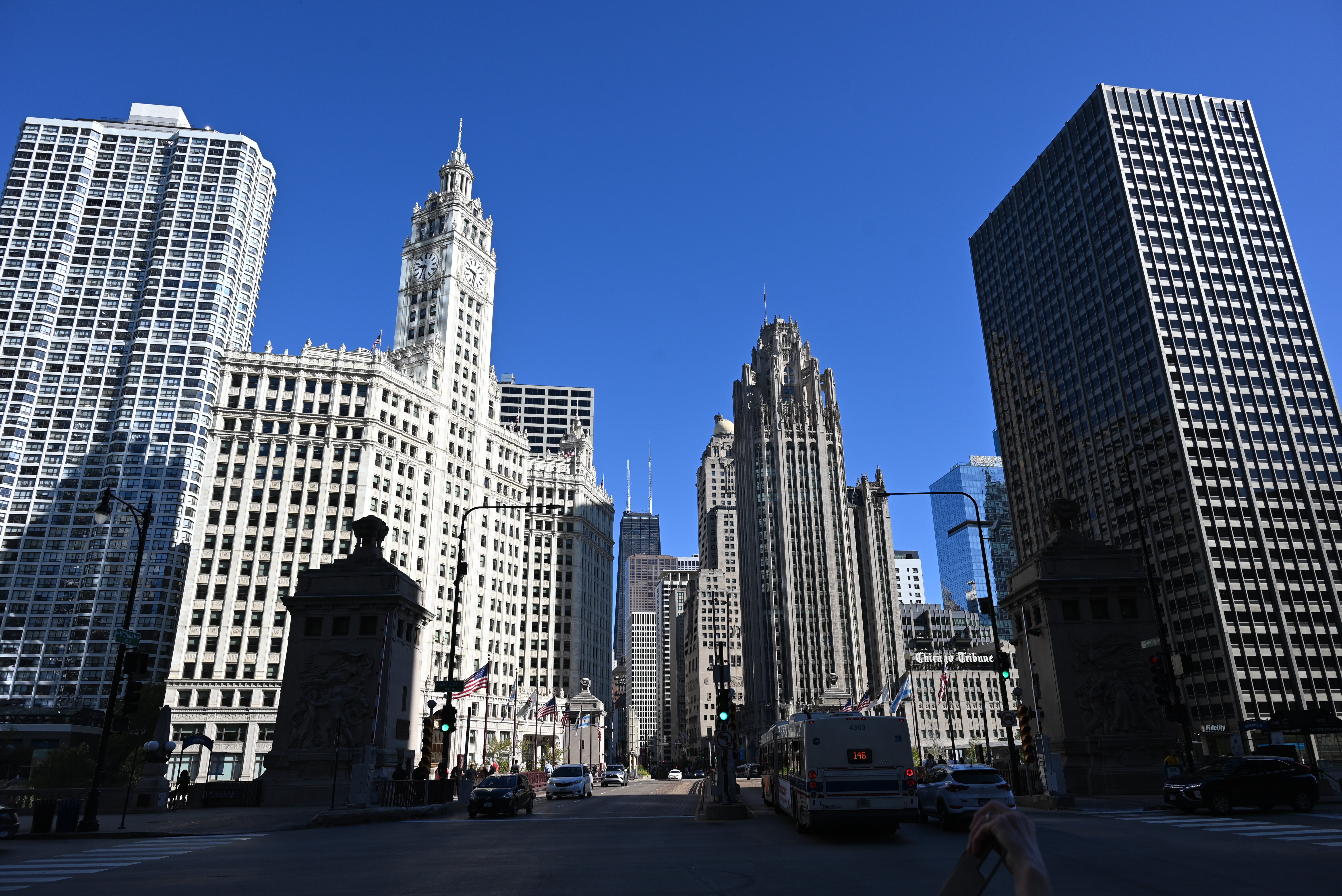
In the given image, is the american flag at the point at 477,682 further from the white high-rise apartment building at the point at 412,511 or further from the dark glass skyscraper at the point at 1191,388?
the dark glass skyscraper at the point at 1191,388

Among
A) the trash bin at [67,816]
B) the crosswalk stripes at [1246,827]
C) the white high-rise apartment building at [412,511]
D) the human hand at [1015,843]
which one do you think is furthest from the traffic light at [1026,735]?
the white high-rise apartment building at [412,511]

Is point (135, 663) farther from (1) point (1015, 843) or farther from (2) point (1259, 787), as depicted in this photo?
(2) point (1259, 787)

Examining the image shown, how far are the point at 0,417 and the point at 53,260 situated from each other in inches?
1030

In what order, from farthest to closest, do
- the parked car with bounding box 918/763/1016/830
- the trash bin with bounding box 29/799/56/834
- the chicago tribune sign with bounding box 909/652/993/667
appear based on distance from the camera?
the chicago tribune sign with bounding box 909/652/993/667 < the trash bin with bounding box 29/799/56/834 < the parked car with bounding box 918/763/1016/830

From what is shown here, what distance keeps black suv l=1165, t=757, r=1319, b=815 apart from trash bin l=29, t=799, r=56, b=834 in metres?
33.0

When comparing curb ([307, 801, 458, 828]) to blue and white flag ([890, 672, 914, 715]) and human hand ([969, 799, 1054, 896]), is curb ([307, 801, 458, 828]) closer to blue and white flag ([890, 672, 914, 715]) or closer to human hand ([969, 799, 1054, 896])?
blue and white flag ([890, 672, 914, 715])

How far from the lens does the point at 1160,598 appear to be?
106 metres

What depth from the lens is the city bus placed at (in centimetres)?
1931

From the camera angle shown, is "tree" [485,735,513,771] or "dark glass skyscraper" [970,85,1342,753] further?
"dark glass skyscraper" [970,85,1342,753]

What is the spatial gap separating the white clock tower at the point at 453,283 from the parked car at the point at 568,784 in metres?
83.1

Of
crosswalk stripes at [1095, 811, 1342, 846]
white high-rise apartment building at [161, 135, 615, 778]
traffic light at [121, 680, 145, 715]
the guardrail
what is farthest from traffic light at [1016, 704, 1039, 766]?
white high-rise apartment building at [161, 135, 615, 778]

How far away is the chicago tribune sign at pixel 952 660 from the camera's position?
150m

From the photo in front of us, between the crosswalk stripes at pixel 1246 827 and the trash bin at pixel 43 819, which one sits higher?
the trash bin at pixel 43 819

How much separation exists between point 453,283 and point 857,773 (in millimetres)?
111594
